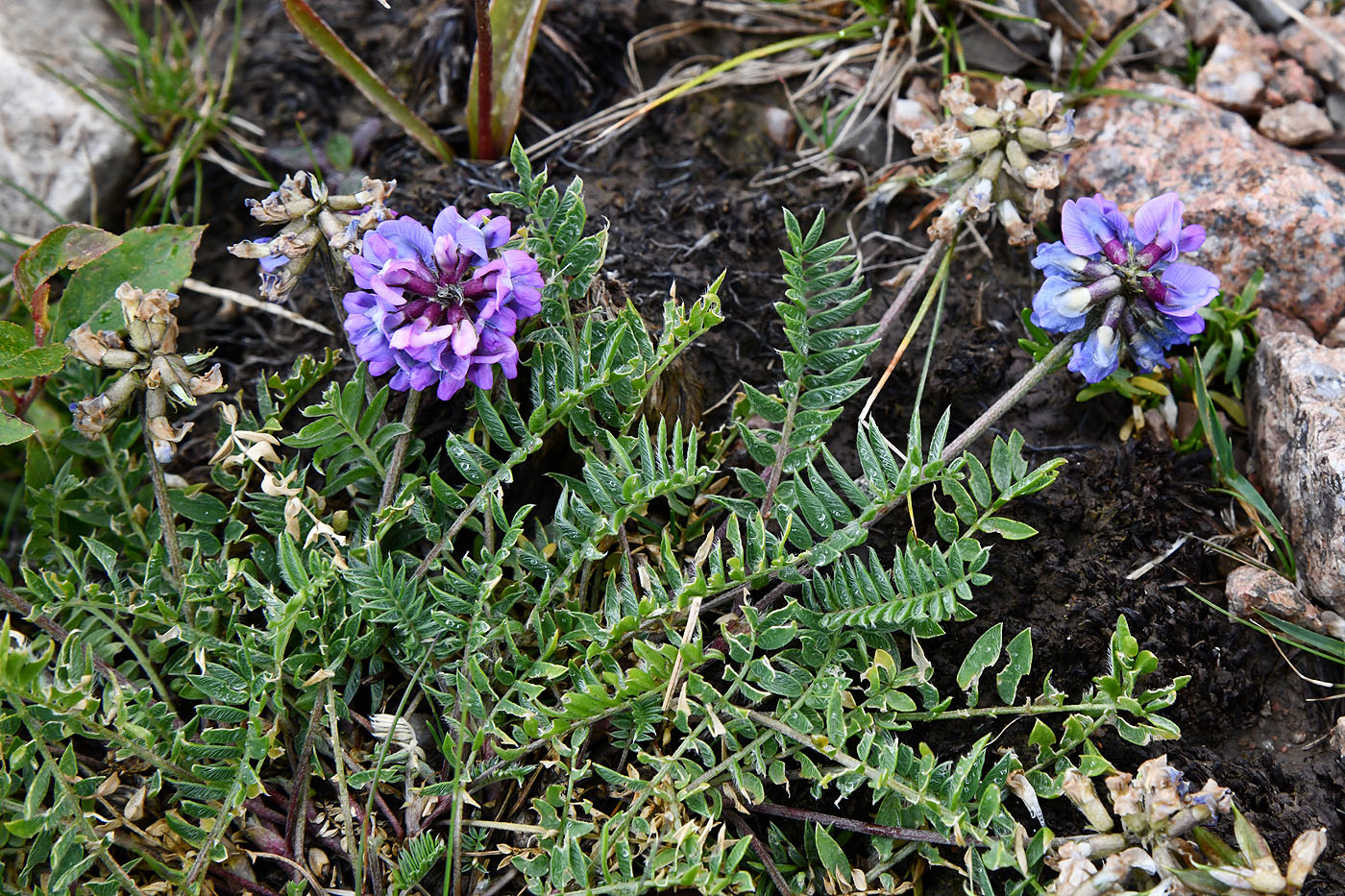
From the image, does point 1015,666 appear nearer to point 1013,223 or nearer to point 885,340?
point 885,340

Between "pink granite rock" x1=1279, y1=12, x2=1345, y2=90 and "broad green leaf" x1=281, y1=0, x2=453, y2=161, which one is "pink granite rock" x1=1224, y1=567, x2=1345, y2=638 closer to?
"pink granite rock" x1=1279, y1=12, x2=1345, y2=90

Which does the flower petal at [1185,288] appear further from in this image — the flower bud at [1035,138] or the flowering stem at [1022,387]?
the flower bud at [1035,138]

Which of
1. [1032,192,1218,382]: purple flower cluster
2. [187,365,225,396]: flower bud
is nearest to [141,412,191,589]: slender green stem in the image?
[187,365,225,396]: flower bud

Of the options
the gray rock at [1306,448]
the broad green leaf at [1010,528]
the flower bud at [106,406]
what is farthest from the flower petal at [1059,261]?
the flower bud at [106,406]

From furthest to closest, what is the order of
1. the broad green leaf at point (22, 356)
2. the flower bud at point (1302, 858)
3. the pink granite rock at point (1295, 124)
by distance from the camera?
the pink granite rock at point (1295, 124) → the broad green leaf at point (22, 356) → the flower bud at point (1302, 858)

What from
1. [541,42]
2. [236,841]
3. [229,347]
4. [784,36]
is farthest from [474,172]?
[236,841]

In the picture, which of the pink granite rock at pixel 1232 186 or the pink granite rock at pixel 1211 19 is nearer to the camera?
the pink granite rock at pixel 1232 186

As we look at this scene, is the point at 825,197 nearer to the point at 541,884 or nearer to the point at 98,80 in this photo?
the point at 541,884
